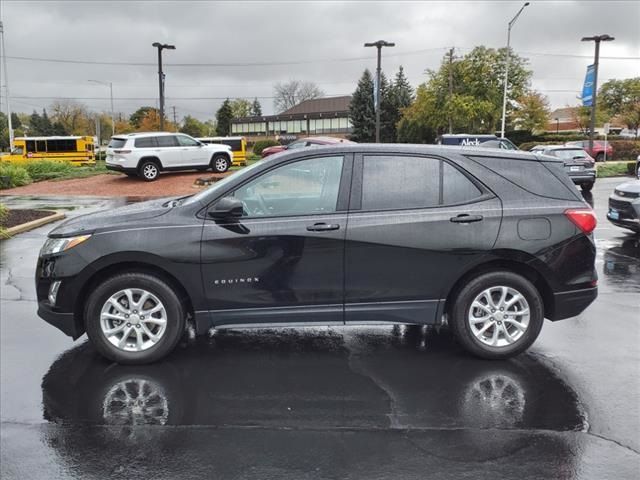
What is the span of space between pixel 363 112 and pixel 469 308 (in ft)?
213

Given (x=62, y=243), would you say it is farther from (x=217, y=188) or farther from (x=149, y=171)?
(x=149, y=171)

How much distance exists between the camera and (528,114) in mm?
60531

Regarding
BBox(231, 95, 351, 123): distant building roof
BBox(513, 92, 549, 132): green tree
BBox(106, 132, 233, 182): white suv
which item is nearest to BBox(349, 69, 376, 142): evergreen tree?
BBox(513, 92, 549, 132): green tree

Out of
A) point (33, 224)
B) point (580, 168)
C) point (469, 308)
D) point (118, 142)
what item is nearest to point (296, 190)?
point (469, 308)

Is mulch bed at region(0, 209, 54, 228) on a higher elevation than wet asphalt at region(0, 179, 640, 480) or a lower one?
higher

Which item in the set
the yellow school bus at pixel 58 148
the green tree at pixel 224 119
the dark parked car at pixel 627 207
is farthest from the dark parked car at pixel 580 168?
the green tree at pixel 224 119

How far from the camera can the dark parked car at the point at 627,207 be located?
1012 cm

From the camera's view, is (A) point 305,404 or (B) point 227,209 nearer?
→ (A) point 305,404

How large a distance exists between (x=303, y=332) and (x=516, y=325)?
1.97m

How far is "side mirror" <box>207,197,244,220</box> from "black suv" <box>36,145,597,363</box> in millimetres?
12

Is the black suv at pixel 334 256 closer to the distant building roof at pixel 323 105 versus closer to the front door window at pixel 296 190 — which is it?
the front door window at pixel 296 190

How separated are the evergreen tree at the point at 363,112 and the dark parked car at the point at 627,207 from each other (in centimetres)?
5659

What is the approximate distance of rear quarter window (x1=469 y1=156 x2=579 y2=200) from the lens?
4.88 metres

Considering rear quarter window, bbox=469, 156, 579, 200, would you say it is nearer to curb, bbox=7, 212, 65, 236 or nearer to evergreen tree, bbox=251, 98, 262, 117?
curb, bbox=7, 212, 65, 236
